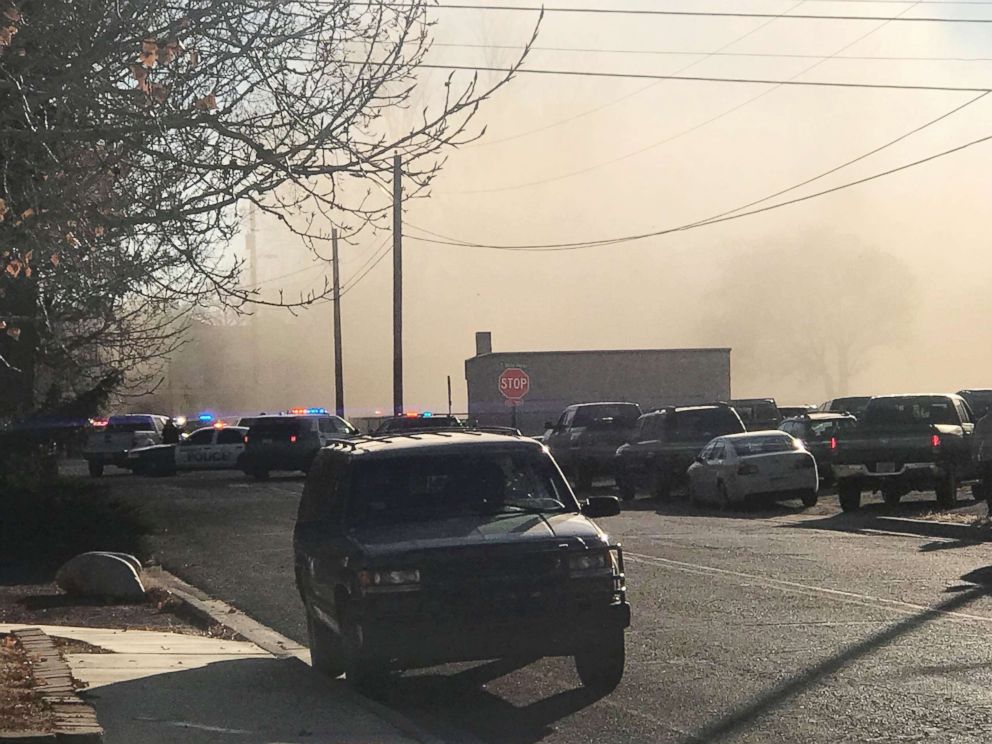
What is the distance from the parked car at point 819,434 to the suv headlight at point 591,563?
21683mm

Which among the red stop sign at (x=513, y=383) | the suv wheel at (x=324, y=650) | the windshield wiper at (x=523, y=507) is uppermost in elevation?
the red stop sign at (x=513, y=383)

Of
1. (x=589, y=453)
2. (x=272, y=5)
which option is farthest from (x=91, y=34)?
(x=589, y=453)

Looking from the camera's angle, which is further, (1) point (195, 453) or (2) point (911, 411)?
(1) point (195, 453)

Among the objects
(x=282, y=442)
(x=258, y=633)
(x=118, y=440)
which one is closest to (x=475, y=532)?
(x=258, y=633)

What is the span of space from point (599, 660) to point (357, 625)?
1.59 meters

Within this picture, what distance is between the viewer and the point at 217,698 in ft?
30.0

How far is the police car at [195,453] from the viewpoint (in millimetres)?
44344

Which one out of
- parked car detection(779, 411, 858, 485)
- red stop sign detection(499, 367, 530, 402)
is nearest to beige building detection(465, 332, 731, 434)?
red stop sign detection(499, 367, 530, 402)

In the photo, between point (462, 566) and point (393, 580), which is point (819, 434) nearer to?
point (462, 566)

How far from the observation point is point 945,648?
1041 cm

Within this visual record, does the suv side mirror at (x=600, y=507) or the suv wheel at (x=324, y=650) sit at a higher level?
the suv side mirror at (x=600, y=507)

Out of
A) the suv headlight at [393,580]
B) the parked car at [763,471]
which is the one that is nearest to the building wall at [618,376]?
the parked car at [763,471]

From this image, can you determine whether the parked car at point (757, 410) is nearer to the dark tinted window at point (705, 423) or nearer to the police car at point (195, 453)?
the dark tinted window at point (705, 423)

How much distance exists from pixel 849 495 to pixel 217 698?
17.0m
